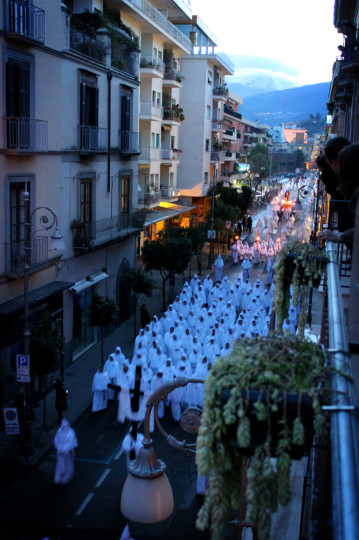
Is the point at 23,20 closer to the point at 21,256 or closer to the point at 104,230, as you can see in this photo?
the point at 21,256

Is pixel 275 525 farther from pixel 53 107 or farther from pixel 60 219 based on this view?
pixel 53 107

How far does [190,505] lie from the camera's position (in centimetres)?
1127

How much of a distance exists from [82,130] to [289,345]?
17.7m

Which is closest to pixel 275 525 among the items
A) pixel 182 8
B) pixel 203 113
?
pixel 182 8

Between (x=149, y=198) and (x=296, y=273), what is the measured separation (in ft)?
98.0

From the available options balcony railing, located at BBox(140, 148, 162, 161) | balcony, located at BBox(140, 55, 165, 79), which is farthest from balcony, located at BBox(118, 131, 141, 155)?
balcony railing, located at BBox(140, 148, 162, 161)

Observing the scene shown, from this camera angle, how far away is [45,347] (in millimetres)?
14430

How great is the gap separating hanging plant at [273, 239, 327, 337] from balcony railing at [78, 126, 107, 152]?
608 inches

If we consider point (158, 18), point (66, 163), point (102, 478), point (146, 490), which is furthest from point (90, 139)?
point (146, 490)

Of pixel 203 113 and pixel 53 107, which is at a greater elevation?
pixel 203 113

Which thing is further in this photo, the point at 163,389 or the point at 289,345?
the point at 163,389

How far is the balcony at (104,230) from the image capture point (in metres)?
19.6

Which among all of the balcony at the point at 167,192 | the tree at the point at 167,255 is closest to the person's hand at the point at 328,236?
the tree at the point at 167,255

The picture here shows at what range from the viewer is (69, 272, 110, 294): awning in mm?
19291
